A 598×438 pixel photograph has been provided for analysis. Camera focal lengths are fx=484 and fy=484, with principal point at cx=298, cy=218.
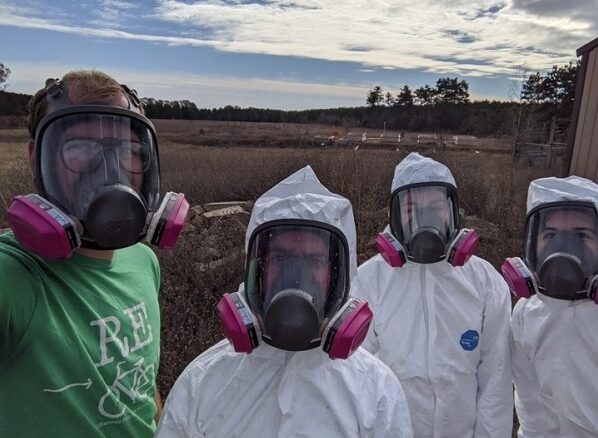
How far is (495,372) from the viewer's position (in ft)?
7.71

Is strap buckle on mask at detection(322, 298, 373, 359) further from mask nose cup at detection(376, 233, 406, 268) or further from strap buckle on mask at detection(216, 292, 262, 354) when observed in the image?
mask nose cup at detection(376, 233, 406, 268)

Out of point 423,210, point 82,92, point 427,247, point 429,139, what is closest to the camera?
point 82,92

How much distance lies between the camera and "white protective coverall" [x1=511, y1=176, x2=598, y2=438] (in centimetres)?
216

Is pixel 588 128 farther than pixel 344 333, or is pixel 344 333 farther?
pixel 588 128

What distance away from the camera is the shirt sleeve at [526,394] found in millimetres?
2322

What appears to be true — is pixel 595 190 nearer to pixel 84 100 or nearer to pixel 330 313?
pixel 330 313

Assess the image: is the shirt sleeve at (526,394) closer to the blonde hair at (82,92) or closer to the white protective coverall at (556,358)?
the white protective coverall at (556,358)

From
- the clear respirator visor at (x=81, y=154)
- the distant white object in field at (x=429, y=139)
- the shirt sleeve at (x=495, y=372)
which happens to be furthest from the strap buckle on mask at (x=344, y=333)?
the distant white object in field at (x=429, y=139)

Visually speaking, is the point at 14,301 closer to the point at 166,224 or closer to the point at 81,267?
the point at 81,267

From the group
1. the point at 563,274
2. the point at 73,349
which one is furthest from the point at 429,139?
the point at 73,349

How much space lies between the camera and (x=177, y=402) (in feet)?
5.21

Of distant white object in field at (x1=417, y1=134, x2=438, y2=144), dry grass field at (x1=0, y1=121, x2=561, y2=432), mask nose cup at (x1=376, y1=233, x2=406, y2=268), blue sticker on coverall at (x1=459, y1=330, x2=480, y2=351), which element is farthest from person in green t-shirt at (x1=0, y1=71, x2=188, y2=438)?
distant white object in field at (x1=417, y1=134, x2=438, y2=144)

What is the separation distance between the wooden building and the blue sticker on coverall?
6659 millimetres

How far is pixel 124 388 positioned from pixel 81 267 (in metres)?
0.44
